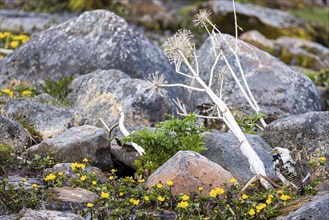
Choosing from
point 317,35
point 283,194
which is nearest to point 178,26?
point 317,35

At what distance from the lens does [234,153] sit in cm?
726

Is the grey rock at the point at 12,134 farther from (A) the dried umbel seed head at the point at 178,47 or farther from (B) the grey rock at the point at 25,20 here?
(B) the grey rock at the point at 25,20

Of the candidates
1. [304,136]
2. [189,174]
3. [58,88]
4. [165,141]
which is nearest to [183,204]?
[189,174]

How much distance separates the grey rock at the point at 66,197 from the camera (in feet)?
19.5

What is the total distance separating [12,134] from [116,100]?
6.16 feet

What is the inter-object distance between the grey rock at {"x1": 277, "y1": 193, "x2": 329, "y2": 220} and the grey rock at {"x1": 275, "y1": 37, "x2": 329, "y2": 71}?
39.9 feet

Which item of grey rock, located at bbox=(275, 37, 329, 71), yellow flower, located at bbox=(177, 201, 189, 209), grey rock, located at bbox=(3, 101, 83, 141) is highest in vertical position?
yellow flower, located at bbox=(177, 201, 189, 209)

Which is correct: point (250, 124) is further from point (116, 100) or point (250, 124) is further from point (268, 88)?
→ point (116, 100)

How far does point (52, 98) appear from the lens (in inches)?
382

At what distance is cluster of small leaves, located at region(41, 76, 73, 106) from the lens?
10.2 m

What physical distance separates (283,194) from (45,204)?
206 centimetres

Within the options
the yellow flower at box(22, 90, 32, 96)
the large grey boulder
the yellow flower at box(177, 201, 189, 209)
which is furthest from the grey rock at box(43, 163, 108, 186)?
the large grey boulder

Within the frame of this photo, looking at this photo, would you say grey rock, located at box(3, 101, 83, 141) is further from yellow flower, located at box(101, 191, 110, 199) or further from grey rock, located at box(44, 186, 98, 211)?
yellow flower, located at box(101, 191, 110, 199)

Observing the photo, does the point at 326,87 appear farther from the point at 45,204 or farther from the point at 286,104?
the point at 45,204
